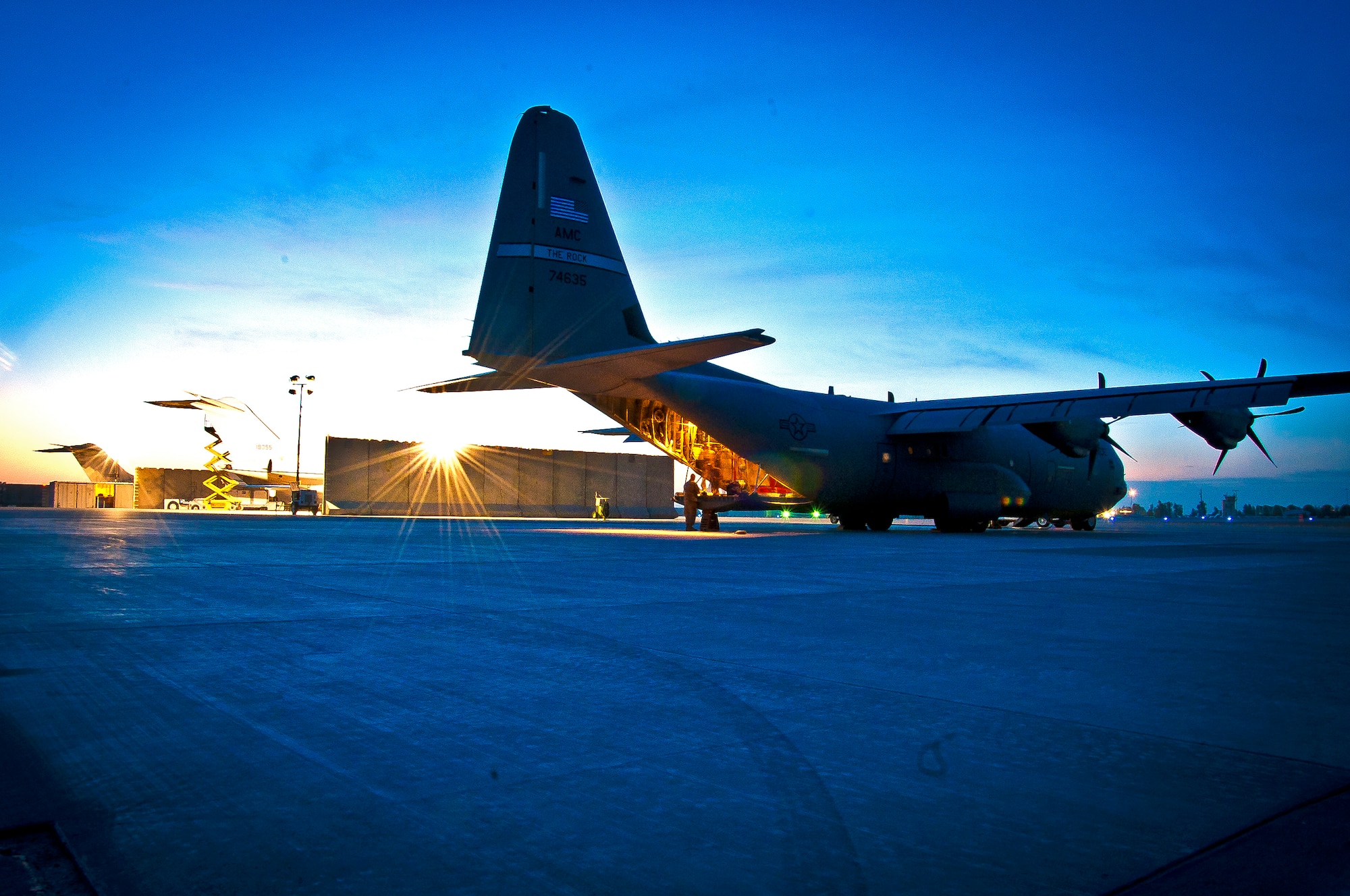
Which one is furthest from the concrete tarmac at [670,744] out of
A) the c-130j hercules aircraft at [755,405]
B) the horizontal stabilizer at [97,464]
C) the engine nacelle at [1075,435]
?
the horizontal stabilizer at [97,464]

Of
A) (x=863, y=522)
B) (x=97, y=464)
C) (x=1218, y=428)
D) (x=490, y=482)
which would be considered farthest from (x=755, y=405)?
(x=97, y=464)

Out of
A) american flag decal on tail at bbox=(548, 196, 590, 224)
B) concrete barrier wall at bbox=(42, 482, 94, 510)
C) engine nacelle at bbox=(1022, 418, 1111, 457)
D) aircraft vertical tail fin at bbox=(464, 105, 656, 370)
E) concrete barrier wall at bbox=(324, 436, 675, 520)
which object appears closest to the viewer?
aircraft vertical tail fin at bbox=(464, 105, 656, 370)

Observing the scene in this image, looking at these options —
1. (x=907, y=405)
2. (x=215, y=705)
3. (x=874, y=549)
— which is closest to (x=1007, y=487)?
(x=907, y=405)

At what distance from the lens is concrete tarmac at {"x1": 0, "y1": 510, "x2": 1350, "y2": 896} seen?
83.0 inches

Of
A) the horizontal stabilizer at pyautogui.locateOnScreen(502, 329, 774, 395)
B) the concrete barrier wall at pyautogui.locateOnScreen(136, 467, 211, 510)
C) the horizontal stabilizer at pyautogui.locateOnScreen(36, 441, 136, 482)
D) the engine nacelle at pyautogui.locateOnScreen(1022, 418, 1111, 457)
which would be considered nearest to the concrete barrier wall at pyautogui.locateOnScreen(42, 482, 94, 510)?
the horizontal stabilizer at pyautogui.locateOnScreen(36, 441, 136, 482)

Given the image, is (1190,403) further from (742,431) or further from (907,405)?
(742,431)

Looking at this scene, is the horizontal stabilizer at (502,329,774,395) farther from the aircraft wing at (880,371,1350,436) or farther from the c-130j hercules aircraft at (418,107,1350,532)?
the aircraft wing at (880,371,1350,436)

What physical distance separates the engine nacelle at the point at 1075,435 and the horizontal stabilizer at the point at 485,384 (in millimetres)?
14486

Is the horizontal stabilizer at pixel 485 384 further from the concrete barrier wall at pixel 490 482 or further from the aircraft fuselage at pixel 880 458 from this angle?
the concrete barrier wall at pixel 490 482

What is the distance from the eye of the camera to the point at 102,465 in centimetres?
6931

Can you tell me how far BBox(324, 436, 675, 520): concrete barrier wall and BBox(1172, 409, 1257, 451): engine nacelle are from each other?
1152 inches

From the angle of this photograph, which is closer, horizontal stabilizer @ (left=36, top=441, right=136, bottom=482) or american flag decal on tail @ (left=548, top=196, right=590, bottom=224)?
american flag decal on tail @ (left=548, top=196, right=590, bottom=224)

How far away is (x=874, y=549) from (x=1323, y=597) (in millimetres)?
7865

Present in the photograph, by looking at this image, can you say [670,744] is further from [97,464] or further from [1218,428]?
[97,464]
